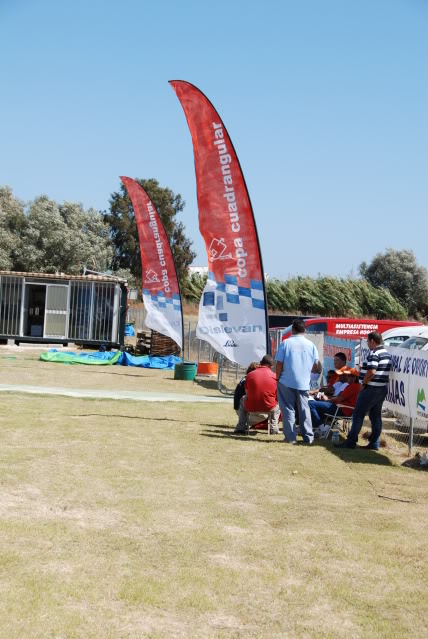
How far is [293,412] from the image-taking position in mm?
12359

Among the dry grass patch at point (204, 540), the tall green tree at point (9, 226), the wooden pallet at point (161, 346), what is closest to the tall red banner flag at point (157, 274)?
the wooden pallet at point (161, 346)

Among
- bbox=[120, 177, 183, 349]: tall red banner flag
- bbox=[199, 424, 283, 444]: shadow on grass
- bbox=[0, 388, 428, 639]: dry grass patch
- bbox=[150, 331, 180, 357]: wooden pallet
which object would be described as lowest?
bbox=[0, 388, 428, 639]: dry grass patch

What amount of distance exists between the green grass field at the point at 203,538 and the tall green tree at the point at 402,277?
57853 mm

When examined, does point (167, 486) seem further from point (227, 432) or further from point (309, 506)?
point (227, 432)

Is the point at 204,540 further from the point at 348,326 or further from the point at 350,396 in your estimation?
the point at 348,326

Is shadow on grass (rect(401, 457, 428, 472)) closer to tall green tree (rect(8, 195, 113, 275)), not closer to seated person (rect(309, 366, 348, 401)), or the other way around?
seated person (rect(309, 366, 348, 401))

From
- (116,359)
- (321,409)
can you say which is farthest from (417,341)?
(116,359)

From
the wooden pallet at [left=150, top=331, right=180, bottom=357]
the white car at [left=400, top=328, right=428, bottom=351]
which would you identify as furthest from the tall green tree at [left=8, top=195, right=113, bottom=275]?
the white car at [left=400, top=328, right=428, bottom=351]

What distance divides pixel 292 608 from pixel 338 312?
160ft

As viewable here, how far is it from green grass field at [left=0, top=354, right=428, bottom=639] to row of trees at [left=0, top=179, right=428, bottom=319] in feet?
137

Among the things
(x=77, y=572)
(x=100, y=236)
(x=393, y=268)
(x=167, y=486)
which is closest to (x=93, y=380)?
(x=167, y=486)

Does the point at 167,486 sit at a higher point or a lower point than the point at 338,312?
lower

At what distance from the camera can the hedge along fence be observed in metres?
53.3

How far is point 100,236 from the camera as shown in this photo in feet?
217
